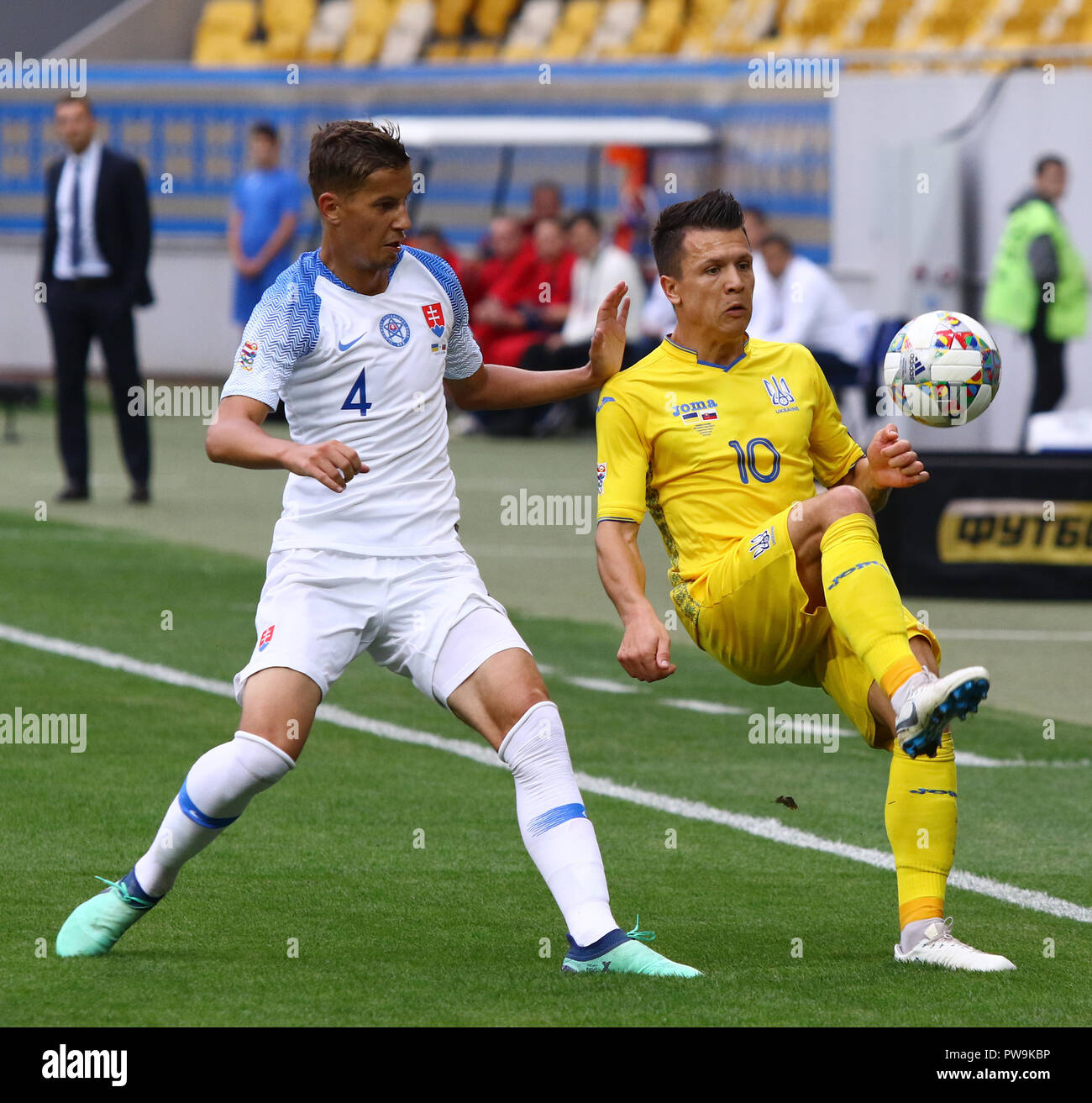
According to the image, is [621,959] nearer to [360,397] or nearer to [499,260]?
→ [360,397]

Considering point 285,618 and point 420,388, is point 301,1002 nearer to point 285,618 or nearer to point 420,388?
point 285,618

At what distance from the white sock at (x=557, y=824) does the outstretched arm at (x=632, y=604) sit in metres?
0.24

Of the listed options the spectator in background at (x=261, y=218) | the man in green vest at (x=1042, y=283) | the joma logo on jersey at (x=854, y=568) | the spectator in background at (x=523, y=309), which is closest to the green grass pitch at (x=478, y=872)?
the joma logo on jersey at (x=854, y=568)

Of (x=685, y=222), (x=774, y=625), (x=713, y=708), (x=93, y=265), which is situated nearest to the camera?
(x=774, y=625)

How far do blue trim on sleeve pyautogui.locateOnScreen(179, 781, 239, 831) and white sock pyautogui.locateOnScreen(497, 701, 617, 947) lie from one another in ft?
2.19

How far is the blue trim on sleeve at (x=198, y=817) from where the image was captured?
512cm

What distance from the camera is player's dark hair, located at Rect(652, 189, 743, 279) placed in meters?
5.66

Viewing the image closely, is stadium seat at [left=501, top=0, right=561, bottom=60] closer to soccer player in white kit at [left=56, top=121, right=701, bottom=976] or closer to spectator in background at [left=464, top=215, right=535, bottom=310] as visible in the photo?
spectator in background at [left=464, top=215, right=535, bottom=310]

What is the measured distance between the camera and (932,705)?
191 inches

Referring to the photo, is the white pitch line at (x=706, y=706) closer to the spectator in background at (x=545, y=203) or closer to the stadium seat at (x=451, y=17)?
the spectator in background at (x=545, y=203)

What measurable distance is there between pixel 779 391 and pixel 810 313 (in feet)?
36.8

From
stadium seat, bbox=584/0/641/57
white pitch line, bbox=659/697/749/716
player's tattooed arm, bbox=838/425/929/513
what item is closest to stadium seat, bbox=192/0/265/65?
stadium seat, bbox=584/0/641/57

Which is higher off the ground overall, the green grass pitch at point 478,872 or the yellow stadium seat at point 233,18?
the yellow stadium seat at point 233,18

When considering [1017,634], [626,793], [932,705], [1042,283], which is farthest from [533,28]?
[932,705]
